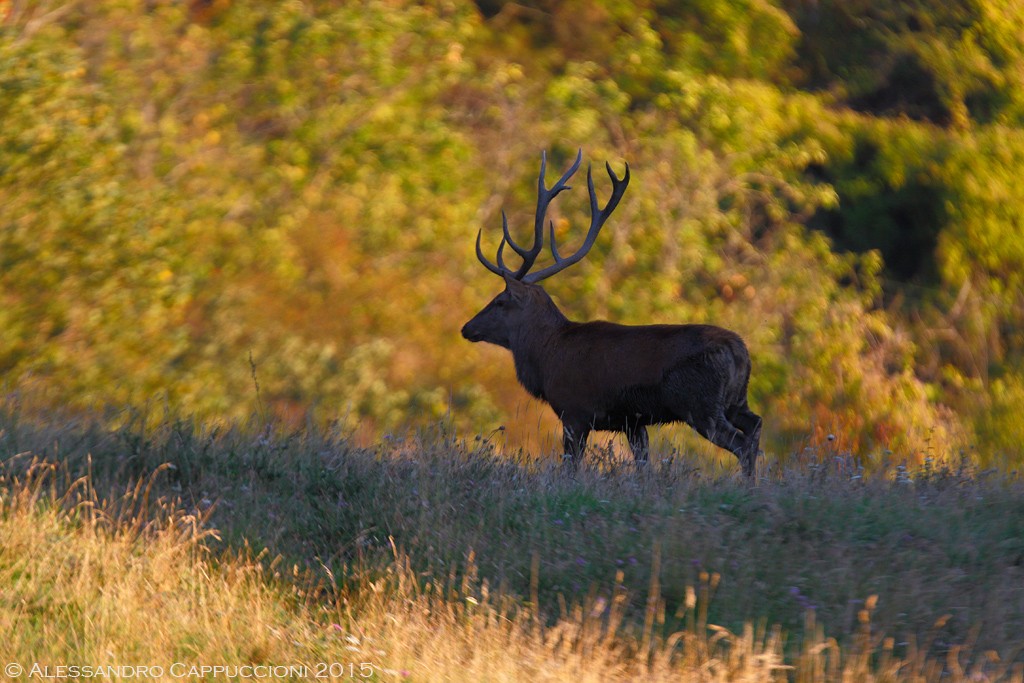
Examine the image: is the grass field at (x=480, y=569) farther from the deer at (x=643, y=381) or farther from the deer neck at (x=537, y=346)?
the deer neck at (x=537, y=346)

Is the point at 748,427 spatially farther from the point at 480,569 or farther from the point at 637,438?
the point at 480,569

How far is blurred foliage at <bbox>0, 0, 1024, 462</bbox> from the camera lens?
13070 mm

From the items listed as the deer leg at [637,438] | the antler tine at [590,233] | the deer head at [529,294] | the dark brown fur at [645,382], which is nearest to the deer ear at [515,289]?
the deer head at [529,294]

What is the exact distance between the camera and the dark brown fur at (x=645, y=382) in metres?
7.75

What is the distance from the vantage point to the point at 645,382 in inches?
313

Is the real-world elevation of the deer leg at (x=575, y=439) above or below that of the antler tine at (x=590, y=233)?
below

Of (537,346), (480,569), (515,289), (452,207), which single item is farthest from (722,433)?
(452,207)

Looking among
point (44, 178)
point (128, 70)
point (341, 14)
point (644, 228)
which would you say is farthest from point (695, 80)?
point (44, 178)

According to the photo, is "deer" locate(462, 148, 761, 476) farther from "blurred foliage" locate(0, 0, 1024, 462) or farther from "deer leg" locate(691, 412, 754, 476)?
"blurred foliage" locate(0, 0, 1024, 462)

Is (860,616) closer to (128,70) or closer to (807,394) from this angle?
(807,394)

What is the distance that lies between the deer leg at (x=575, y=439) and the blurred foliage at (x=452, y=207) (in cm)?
455

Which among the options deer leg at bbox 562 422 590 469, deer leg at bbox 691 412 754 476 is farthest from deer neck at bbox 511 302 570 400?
deer leg at bbox 691 412 754 476

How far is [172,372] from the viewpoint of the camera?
43.9 feet

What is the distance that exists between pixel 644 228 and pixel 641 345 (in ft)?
23.6
